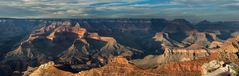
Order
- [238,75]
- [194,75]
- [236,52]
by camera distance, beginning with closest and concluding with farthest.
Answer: [238,75] < [236,52] < [194,75]

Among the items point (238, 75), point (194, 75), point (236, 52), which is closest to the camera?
point (238, 75)

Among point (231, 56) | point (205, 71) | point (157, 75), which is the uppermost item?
point (205, 71)

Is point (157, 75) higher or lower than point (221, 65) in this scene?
lower

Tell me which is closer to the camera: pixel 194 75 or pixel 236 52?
pixel 236 52

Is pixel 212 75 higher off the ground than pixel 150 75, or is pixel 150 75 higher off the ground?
pixel 212 75

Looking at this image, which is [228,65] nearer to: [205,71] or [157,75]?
[205,71]

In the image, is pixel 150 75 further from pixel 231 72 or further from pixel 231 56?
pixel 231 72

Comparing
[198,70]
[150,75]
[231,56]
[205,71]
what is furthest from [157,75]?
[205,71]

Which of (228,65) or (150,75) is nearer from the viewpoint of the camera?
(228,65)

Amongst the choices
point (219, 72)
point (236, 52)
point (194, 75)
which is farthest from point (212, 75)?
point (194, 75)
